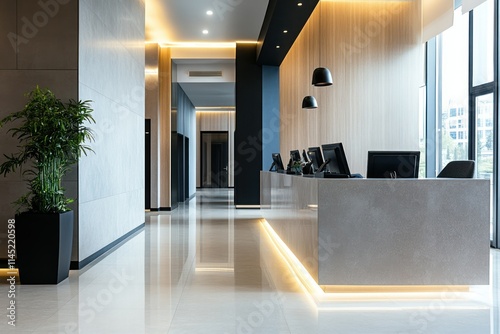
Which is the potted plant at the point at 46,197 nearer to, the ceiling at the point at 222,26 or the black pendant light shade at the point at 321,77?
the ceiling at the point at 222,26

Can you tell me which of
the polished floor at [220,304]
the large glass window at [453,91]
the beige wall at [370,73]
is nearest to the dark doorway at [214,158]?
the beige wall at [370,73]

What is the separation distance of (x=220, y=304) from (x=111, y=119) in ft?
12.3

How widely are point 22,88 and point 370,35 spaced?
7883mm

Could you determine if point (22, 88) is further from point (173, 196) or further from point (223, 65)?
point (223, 65)

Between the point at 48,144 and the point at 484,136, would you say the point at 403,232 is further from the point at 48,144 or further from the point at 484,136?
the point at 484,136

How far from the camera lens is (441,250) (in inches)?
171

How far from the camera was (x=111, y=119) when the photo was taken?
6.83 metres

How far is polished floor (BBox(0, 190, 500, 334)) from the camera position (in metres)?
3.49

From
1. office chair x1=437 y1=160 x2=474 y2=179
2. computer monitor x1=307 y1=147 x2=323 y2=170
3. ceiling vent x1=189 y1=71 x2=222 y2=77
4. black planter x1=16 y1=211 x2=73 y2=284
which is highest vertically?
ceiling vent x1=189 y1=71 x2=222 y2=77

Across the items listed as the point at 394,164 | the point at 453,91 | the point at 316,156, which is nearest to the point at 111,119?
the point at 316,156

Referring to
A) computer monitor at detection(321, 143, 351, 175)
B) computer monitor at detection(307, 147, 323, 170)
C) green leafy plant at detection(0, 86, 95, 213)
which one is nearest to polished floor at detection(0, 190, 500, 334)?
green leafy plant at detection(0, 86, 95, 213)

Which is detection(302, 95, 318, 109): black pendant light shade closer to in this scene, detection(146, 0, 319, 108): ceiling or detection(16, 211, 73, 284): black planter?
detection(146, 0, 319, 108): ceiling

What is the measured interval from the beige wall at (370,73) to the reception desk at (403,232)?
646cm

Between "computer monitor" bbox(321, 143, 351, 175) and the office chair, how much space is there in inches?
60.2
